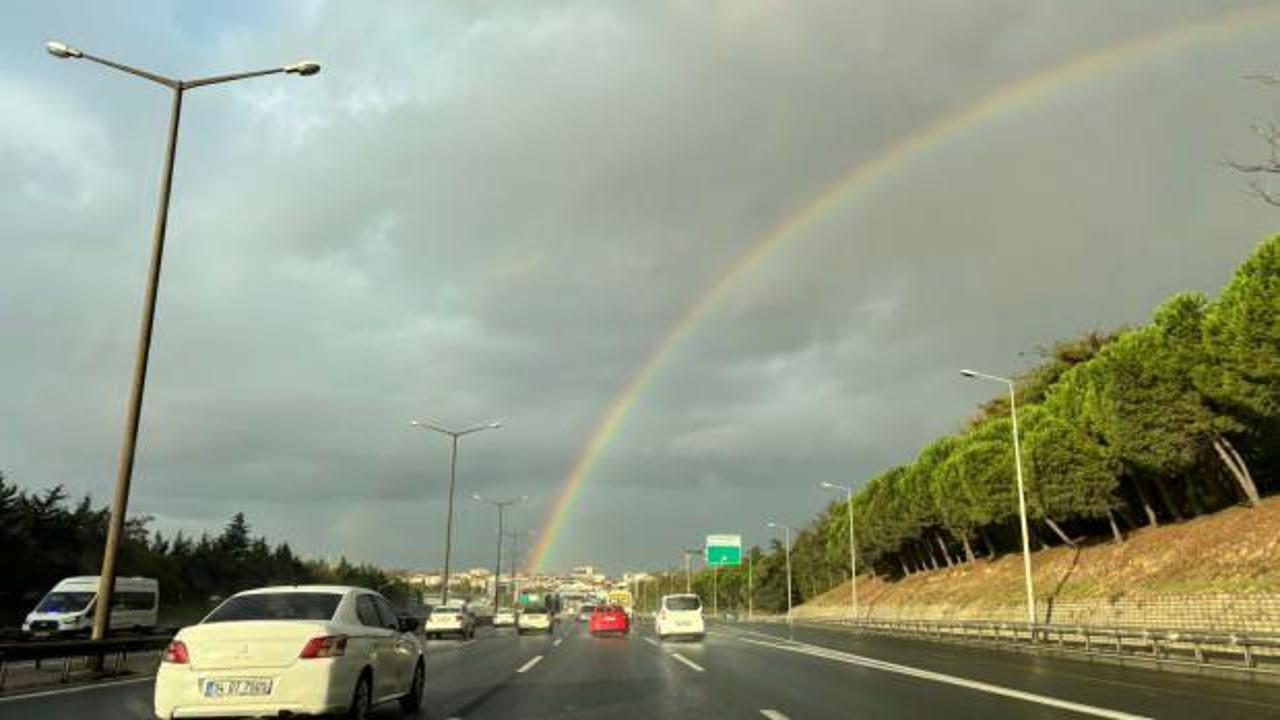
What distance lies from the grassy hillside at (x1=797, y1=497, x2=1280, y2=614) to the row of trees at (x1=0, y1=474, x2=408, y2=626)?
45.5m

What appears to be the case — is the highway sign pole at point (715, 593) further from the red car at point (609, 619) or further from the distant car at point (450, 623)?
the distant car at point (450, 623)

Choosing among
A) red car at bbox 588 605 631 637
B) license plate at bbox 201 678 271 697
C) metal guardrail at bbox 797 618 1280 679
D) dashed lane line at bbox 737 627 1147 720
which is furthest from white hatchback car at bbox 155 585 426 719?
red car at bbox 588 605 631 637

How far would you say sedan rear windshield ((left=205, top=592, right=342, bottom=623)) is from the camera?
34.6ft

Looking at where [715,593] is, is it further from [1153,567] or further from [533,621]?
[1153,567]

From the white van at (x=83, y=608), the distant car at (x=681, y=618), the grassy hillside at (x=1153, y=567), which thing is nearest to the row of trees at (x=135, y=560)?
the white van at (x=83, y=608)

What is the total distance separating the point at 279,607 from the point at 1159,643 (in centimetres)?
2379

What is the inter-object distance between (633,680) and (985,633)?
1111 inches

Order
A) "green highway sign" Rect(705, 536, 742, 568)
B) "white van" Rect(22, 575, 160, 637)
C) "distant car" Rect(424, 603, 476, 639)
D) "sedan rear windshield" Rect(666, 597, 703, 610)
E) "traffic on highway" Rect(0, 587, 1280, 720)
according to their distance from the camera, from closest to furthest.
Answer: "traffic on highway" Rect(0, 587, 1280, 720) < "white van" Rect(22, 575, 160, 637) < "sedan rear windshield" Rect(666, 597, 703, 610) < "distant car" Rect(424, 603, 476, 639) < "green highway sign" Rect(705, 536, 742, 568)

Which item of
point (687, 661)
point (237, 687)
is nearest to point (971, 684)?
point (687, 661)

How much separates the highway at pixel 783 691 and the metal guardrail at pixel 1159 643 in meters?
1.26

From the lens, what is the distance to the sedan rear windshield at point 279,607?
1055 cm

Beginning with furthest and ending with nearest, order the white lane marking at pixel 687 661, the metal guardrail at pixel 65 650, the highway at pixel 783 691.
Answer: the white lane marking at pixel 687 661
the metal guardrail at pixel 65 650
the highway at pixel 783 691

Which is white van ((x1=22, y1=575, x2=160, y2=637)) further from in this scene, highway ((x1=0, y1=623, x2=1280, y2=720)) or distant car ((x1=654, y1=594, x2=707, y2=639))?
distant car ((x1=654, y1=594, x2=707, y2=639))

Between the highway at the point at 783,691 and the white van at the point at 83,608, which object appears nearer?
the highway at the point at 783,691
